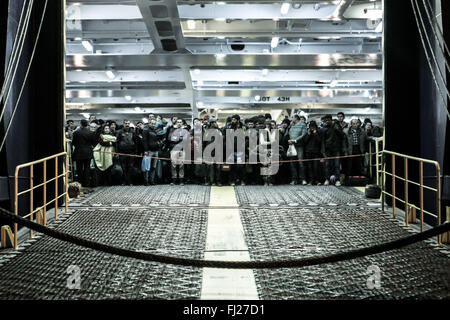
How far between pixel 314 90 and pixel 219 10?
22.0 feet

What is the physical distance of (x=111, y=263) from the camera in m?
4.24

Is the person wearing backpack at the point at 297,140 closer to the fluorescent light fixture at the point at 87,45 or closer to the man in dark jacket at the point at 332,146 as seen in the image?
the man in dark jacket at the point at 332,146

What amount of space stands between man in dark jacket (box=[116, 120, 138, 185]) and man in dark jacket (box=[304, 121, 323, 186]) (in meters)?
4.37

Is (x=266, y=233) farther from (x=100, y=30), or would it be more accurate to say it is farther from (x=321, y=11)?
(x=100, y=30)

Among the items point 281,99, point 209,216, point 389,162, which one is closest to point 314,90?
point 281,99

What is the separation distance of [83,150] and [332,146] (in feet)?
19.7

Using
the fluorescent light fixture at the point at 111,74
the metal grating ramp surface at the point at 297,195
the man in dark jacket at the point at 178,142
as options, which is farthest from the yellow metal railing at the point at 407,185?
the fluorescent light fixture at the point at 111,74

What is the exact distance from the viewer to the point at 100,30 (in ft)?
32.3

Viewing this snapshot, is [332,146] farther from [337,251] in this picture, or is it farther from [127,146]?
[337,251]

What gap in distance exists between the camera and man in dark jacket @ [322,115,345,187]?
393 inches

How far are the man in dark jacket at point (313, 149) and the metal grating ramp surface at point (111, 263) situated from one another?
4.69 m

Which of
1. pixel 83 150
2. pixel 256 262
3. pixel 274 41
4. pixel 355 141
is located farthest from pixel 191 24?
pixel 256 262

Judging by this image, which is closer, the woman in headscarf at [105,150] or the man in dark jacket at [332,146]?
the man in dark jacket at [332,146]

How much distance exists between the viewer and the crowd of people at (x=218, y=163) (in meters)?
10.1
